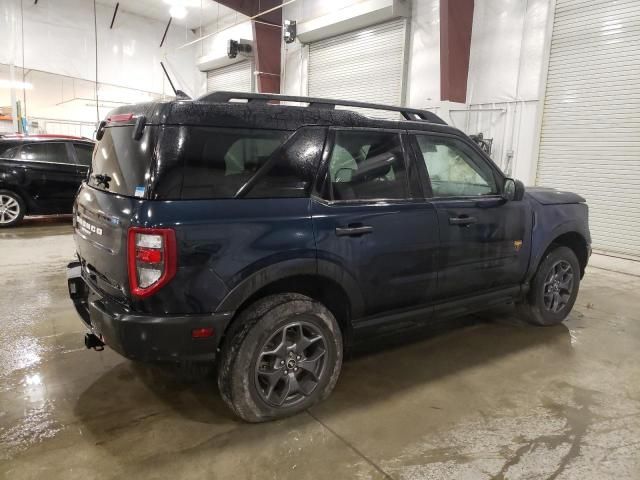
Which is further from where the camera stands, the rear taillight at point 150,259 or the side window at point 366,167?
the side window at point 366,167

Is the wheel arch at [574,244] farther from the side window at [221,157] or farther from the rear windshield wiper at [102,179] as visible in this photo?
the rear windshield wiper at [102,179]

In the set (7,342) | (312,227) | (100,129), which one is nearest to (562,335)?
(312,227)

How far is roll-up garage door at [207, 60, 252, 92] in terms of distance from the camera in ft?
47.4

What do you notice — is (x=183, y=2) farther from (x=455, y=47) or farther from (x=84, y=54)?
(x=455, y=47)

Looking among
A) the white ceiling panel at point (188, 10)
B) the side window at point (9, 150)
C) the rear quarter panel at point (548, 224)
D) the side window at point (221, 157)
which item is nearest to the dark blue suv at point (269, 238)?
the side window at point (221, 157)

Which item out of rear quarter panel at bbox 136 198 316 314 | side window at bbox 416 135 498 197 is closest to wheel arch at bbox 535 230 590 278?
side window at bbox 416 135 498 197

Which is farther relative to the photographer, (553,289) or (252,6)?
(252,6)

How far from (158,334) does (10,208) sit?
7206 mm

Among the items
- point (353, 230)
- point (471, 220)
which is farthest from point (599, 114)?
point (353, 230)

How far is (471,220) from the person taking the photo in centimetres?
312

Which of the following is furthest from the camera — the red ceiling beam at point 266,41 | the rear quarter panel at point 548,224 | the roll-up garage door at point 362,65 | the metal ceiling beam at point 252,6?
the red ceiling beam at point 266,41

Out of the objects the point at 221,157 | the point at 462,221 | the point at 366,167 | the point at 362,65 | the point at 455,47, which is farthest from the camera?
the point at 362,65

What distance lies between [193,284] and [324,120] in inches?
46.2

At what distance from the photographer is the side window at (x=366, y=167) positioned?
262cm
